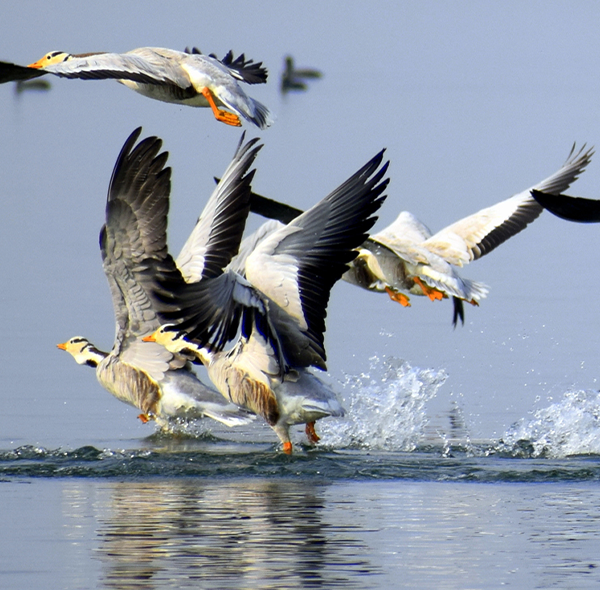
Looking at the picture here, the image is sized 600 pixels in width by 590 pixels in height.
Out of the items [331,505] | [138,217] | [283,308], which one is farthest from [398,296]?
[331,505]

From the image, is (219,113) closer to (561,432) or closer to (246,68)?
(246,68)

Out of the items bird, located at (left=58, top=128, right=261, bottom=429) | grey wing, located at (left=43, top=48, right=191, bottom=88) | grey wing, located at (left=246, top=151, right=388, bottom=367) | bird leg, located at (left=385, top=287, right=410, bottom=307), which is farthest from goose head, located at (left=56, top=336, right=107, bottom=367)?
grey wing, located at (left=246, top=151, right=388, bottom=367)

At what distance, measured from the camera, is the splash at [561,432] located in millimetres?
10703

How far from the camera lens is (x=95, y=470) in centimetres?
975

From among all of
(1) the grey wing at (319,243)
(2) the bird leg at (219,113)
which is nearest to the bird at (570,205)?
(1) the grey wing at (319,243)

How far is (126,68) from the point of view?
36.0 ft

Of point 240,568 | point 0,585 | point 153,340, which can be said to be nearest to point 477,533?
point 240,568

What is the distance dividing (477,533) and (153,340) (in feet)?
17.4

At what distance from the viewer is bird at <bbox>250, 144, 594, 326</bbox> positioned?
13.9 meters

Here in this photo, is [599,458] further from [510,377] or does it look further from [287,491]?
[510,377]

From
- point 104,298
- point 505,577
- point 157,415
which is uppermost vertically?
point 104,298

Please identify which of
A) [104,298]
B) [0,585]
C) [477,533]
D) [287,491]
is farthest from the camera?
[104,298]

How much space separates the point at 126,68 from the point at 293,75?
35.8 meters

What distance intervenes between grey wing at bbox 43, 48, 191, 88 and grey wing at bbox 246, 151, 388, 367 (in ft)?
5.65
